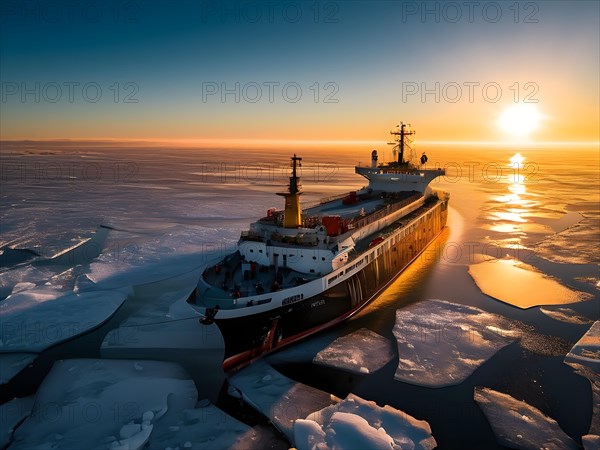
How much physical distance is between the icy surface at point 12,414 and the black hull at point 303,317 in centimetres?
608

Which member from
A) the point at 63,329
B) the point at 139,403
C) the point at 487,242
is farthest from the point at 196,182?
the point at 139,403

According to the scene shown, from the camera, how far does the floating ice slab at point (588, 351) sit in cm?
1502

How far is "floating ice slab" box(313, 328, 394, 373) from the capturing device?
49.4 feet

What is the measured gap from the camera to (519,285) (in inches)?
906

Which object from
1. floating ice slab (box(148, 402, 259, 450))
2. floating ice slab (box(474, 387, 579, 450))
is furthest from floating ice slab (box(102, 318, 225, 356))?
floating ice slab (box(474, 387, 579, 450))

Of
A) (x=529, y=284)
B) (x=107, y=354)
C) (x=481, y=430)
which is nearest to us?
(x=481, y=430)

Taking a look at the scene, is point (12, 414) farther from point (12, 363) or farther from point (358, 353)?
point (358, 353)

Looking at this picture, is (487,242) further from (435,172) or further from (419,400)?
(419,400)

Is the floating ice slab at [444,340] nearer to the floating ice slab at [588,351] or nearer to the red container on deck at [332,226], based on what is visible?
the floating ice slab at [588,351]

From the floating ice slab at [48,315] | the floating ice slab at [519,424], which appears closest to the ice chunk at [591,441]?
the floating ice slab at [519,424]

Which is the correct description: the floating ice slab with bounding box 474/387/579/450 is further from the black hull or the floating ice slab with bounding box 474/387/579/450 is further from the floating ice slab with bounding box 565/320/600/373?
the black hull

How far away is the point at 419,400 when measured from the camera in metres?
13.1

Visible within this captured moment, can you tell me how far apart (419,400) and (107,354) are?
37.8 feet

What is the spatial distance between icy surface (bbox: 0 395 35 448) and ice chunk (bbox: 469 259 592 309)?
2071 centimetres
